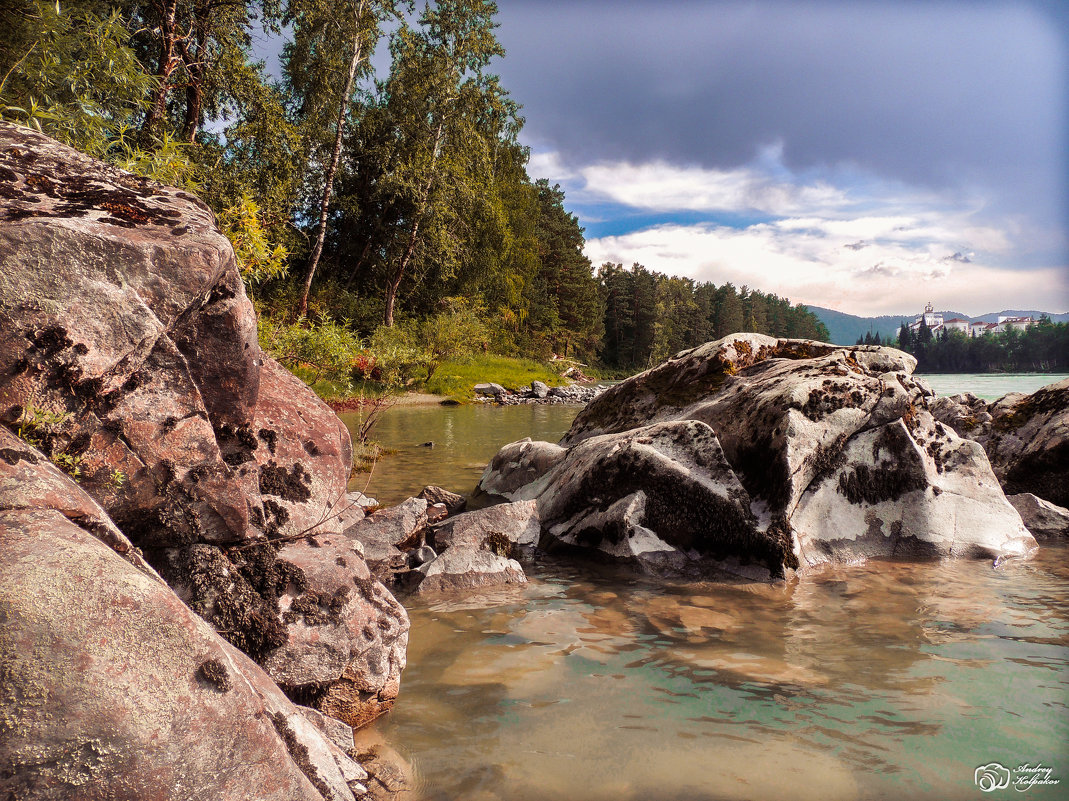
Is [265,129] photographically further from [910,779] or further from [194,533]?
[910,779]

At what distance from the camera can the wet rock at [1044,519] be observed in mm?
7867

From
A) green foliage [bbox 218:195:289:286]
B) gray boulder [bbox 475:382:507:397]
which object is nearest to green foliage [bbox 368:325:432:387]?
gray boulder [bbox 475:382:507:397]

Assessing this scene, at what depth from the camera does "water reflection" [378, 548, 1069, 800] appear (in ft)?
10.1

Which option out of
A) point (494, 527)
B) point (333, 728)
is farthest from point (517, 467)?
point (333, 728)

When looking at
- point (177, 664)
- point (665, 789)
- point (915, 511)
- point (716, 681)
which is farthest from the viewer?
point (915, 511)

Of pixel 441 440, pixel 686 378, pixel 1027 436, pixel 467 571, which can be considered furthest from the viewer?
pixel 441 440

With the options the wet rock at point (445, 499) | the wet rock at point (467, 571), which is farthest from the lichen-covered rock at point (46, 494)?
the wet rock at point (445, 499)

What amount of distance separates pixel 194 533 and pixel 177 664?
1660 millimetres

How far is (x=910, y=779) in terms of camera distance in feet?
9.90

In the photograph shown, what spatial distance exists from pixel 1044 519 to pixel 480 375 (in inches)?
1356

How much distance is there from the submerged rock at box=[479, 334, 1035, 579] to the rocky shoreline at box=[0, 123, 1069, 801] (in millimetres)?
30

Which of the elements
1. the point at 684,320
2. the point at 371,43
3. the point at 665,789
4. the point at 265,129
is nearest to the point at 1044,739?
the point at 665,789

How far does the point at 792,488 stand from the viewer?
22.0 ft

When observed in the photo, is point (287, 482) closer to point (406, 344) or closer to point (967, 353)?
point (406, 344)
